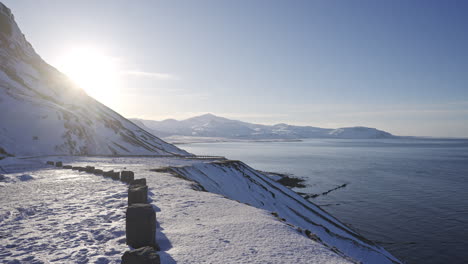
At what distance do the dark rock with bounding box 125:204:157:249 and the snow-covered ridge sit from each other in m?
16.2

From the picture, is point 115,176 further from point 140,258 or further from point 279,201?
point 279,201

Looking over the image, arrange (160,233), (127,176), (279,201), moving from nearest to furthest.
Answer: (160,233) < (127,176) < (279,201)

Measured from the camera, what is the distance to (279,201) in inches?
1388

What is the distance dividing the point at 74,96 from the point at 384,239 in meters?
128

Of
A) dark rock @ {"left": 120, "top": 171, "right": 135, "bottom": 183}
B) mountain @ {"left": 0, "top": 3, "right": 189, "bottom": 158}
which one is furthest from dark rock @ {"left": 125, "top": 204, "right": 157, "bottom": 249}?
mountain @ {"left": 0, "top": 3, "right": 189, "bottom": 158}

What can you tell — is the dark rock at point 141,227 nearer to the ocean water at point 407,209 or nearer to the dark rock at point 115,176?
the dark rock at point 115,176

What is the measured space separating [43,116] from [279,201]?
226 ft

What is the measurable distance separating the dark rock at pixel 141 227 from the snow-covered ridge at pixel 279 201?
637 inches

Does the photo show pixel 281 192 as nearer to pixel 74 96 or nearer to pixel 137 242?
pixel 137 242

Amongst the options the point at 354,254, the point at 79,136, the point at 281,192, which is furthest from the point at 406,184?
the point at 79,136

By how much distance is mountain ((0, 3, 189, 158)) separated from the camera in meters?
62.7

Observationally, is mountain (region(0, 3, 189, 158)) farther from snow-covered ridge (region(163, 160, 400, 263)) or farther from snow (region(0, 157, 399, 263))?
snow (region(0, 157, 399, 263))

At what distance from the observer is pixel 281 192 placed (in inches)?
1548

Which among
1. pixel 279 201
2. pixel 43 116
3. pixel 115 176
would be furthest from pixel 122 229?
pixel 43 116
